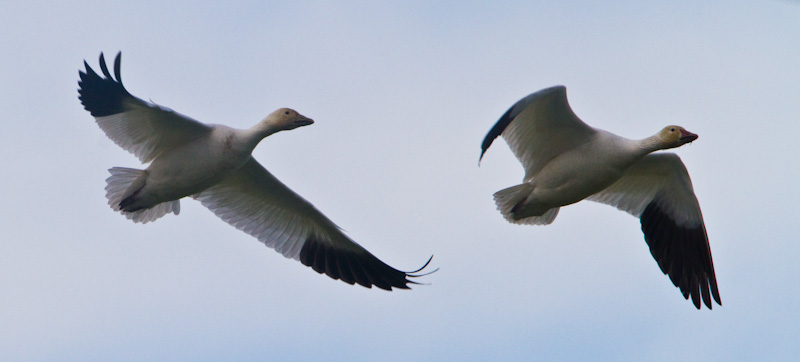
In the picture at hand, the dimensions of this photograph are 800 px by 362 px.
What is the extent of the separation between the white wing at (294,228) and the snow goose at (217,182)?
1cm

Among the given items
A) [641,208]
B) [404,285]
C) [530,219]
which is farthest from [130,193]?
[641,208]

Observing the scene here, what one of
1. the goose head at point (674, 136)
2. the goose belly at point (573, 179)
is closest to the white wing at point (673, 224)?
the goose head at point (674, 136)

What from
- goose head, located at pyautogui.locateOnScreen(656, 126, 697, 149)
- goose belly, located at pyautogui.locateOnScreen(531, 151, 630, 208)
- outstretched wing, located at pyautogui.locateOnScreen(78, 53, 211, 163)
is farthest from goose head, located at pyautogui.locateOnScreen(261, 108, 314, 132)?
goose head, located at pyautogui.locateOnScreen(656, 126, 697, 149)

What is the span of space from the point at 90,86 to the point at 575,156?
4.96 metres

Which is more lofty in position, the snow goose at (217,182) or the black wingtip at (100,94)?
the black wingtip at (100,94)

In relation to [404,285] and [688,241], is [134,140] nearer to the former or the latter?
[404,285]

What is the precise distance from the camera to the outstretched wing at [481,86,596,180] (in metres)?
10.4

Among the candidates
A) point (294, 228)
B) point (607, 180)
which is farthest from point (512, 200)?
point (294, 228)

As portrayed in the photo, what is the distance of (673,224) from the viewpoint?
11.9 m

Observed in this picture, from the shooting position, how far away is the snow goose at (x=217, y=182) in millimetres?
10727

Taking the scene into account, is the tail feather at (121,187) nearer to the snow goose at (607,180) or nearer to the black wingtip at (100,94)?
the black wingtip at (100,94)

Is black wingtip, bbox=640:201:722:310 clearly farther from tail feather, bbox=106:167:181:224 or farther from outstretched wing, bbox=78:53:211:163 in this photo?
tail feather, bbox=106:167:181:224

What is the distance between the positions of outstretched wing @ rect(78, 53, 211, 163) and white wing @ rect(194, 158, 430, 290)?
36.6 inches

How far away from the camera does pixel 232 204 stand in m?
11.9
